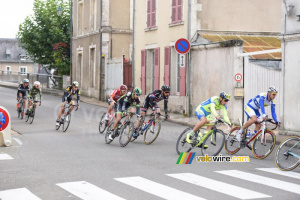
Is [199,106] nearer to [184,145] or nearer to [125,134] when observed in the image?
[184,145]

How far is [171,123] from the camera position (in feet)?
74.3

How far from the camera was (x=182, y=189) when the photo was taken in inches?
364

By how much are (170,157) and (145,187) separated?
3928 millimetres

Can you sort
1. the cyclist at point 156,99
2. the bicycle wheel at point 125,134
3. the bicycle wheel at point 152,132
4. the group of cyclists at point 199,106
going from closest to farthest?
the group of cyclists at point 199,106
the bicycle wheel at point 125,134
the cyclist at point 156,99
the bicycle wheel at point 152,132

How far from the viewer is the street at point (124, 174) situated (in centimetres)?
888

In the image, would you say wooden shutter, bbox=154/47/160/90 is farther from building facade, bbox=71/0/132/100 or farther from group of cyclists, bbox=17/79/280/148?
group of cyclists, bbox=17/79/280/148

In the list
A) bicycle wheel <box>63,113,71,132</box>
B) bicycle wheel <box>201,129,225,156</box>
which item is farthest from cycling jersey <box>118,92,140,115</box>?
bicycle wheel <box>63,113,71,132</box>

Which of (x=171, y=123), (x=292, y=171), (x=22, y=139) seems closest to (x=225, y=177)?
(x=292, y=171)

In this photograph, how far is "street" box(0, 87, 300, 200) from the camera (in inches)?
350

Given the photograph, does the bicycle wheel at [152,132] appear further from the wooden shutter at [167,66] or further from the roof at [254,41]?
the wooden shutter at [167,66]

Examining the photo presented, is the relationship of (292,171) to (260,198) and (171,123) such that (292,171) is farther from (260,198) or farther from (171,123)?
(171,123)

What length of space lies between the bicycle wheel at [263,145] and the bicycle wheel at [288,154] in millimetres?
1383

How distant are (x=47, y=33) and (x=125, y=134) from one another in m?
31.3

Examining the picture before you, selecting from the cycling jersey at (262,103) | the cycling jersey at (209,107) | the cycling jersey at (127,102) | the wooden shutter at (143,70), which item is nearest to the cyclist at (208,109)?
the cycling jersey at (209,107)
